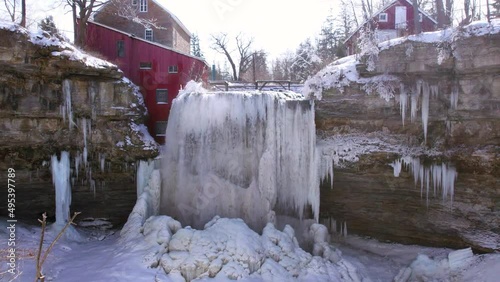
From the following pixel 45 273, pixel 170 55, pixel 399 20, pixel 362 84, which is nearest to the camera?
pixel 45 273

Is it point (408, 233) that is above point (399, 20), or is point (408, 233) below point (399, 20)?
below

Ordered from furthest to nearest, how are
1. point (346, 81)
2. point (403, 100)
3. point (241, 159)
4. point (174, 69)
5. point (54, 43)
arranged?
point (174, 69) < point (241, 159) < point (346, 81) < point (54, 43) < point (403, 100)

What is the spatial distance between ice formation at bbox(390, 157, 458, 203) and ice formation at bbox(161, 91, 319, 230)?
2784mm

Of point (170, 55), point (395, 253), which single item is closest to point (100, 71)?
point (170, 55)

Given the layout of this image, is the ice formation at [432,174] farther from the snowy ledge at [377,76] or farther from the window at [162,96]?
the window at [162,96]

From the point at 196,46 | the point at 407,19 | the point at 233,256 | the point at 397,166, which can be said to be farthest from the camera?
the point at 196,46

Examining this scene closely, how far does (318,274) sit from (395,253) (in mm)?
3732

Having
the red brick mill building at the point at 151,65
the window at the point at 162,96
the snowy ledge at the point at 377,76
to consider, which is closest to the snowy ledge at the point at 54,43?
the red brick mill building at the point at 151,65

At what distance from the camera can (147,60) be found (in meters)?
18.4

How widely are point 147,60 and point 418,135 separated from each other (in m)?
12.5

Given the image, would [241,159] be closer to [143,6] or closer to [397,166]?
[397,166]

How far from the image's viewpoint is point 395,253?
12.8 meters

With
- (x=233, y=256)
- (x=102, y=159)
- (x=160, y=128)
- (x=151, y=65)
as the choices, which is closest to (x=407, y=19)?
(x=151, y=65)

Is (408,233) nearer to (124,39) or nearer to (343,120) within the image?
(343,120)
